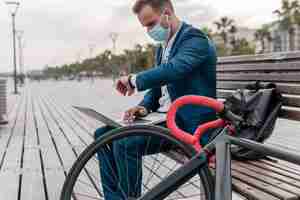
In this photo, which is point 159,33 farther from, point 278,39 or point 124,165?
point 278,39

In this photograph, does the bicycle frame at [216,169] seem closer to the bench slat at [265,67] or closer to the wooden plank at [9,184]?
the bench slat at [265,67]

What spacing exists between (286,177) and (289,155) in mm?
885

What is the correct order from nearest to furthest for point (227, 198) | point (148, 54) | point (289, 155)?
point (289, 155) < point (227, 198) < point (148, 54)

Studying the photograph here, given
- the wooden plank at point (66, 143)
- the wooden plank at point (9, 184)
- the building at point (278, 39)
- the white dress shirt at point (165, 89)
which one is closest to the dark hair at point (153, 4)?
the white dress shirt at point (165, 89)

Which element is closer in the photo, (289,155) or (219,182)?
(289,155)

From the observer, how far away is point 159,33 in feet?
8.95

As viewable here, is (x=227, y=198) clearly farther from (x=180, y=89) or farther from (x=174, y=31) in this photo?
(x=174, y=31)

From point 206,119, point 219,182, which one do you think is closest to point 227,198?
point 219,182

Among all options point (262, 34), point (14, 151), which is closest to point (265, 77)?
point (14, 151)

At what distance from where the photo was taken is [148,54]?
84562 mm

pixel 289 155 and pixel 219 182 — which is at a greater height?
pixel 289 155

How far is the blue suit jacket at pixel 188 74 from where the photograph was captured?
7.75 ft

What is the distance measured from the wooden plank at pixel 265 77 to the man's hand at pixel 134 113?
2.30 ft

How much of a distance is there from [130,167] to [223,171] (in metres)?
0.76
